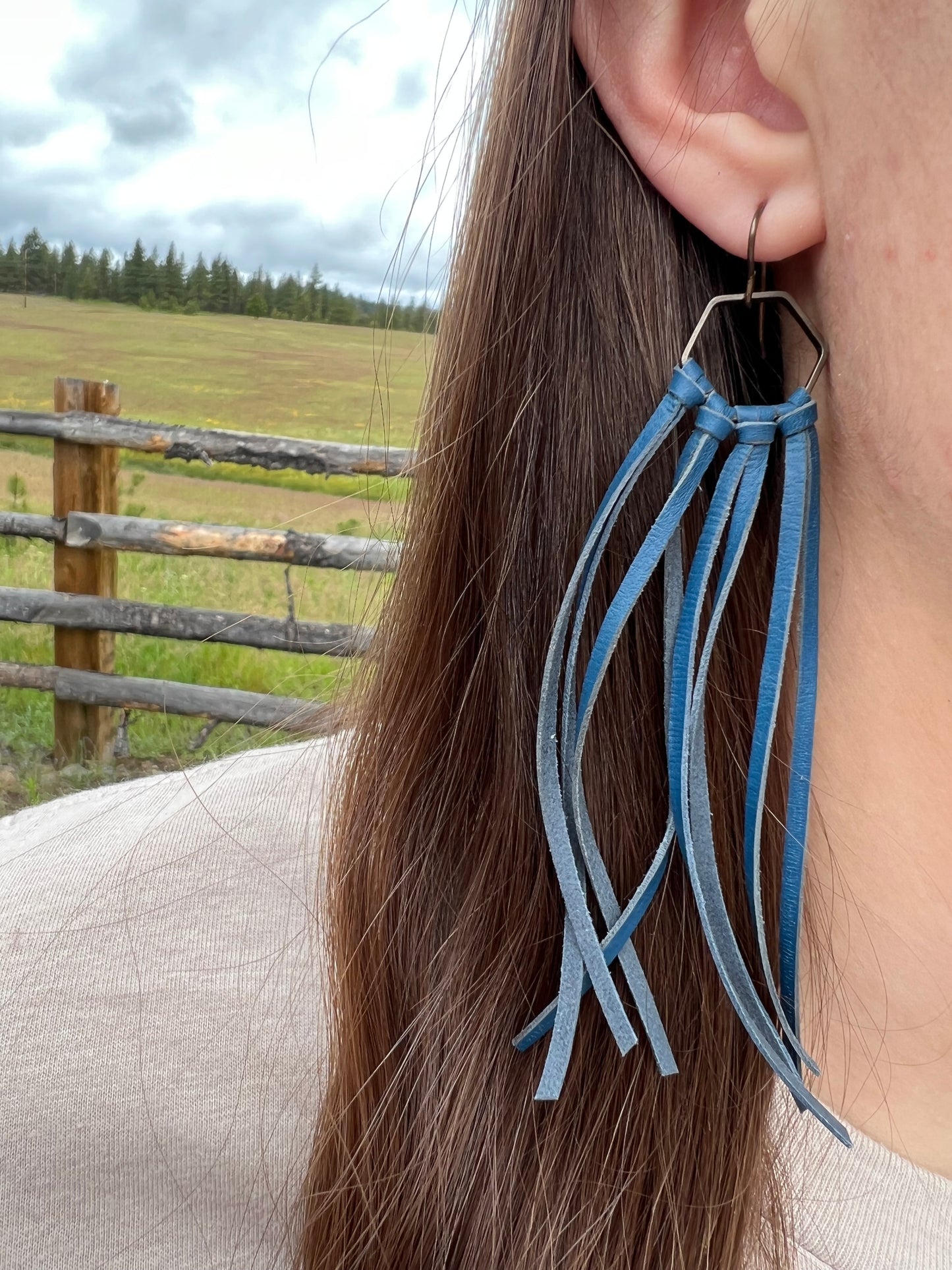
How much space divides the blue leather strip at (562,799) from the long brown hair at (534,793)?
0.11 ft

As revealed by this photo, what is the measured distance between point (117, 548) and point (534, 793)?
3.32 metres

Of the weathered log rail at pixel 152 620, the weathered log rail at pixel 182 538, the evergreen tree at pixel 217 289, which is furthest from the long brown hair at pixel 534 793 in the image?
the evergreen tree at pixel 217 289

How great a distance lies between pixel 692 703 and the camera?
0.46 metres

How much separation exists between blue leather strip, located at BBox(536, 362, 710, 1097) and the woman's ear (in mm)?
85

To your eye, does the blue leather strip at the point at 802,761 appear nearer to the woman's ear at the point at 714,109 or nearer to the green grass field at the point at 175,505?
the woman's ear at the point at 714,109

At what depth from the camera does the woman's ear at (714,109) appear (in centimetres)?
46

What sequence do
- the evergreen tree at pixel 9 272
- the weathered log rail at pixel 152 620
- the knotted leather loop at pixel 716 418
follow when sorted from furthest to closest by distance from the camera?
the evergreen tree at pixel 9 272 → the weathered log rail at pixel 152 620 → the knotted leather loop at pixel 716 418

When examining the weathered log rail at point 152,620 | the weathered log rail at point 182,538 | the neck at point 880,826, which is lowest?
the weathered log rail at point 152,620

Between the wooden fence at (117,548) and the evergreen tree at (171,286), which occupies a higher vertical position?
the evergreen tree at (171,286)

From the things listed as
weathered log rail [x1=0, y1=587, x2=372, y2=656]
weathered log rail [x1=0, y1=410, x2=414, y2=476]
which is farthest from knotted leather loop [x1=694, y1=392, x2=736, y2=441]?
weathered log rail [x1=0, y1=410, x2=414, y2=476]

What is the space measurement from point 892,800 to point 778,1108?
21cm

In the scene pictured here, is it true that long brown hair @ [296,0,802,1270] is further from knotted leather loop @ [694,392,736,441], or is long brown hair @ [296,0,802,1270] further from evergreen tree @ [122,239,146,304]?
evergreen tree @ [122,239,146,304]

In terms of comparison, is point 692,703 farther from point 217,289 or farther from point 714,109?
point 217,289

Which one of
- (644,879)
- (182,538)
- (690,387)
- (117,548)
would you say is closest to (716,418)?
(690,387)
